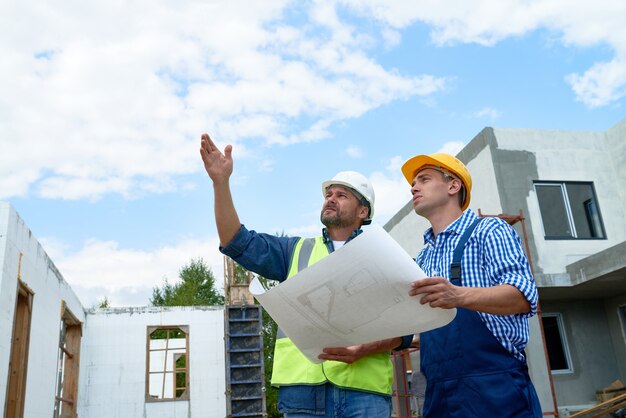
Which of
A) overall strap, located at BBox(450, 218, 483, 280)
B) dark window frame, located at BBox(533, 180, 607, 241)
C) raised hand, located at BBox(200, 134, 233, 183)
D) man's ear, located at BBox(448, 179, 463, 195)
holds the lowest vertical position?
overall strap, located at BBox(450, 218, 483, 280)

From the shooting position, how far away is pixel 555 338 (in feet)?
35.9

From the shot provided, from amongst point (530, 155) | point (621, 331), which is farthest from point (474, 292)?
point (621, 331)

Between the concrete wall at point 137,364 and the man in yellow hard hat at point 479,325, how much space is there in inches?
508

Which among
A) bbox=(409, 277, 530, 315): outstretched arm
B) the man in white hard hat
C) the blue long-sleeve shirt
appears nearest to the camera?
bbox=(409, 277, 530, 315): outstretched arm

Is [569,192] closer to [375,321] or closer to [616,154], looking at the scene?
[616,154]

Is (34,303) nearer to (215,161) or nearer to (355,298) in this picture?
(215,161)

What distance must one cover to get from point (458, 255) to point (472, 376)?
1.46 ft

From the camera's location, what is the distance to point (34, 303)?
7.87 metres

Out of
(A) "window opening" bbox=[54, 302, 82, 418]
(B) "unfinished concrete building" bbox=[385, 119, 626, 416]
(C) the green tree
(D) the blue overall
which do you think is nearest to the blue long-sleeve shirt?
(D) the blue overall

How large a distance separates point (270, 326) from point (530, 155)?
68.4 ft

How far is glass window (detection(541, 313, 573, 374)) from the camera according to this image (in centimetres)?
1064

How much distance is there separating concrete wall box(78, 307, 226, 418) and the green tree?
19.5 meters

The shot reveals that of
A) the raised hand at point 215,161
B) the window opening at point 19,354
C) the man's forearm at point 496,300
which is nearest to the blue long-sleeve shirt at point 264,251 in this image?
the raised hand at point 215,161

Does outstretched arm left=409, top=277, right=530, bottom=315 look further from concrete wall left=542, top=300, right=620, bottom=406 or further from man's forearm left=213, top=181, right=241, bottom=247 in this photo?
concrete wall left=542, top=300, right=620, bottom=406
